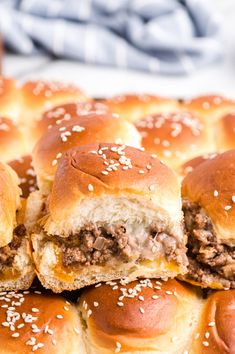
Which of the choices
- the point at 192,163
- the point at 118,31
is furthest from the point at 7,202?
the point at 118,31

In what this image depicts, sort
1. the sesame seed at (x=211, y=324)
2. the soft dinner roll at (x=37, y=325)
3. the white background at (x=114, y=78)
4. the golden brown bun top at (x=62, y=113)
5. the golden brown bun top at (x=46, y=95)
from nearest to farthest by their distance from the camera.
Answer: the soft dinner roll at (x=37, y=325) < the sesame seed at (x=211, y=324) < the golden brown bun top at (x=62, y=113) < the golden brown bun top at (x=46, y=95) < the white background at (x=114, y=78)

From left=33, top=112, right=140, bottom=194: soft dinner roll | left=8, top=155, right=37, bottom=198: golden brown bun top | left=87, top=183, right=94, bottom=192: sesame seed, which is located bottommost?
left=8, top=155, right=37, bottom=198: golden brown bun top

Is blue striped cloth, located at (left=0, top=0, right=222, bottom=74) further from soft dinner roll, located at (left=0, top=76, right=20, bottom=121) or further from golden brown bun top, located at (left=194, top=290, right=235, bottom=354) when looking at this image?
golden brown bun top, located at (left=194, top=290, right=235, bottom=354)

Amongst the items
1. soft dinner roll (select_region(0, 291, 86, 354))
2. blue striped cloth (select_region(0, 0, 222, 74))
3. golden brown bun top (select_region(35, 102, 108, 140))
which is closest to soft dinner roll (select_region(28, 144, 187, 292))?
soft dinner roll (select_region(0, 291, 86, 354))

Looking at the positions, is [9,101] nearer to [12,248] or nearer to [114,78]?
[12,248]

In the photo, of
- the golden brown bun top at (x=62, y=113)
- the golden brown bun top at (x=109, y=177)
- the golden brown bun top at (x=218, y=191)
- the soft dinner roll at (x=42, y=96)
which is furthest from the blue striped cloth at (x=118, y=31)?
the golden brown bun top at (x=109, y=177)

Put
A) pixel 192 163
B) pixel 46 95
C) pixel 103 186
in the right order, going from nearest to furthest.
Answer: pixel 103 186, pixel 192 163, pixel 46 95

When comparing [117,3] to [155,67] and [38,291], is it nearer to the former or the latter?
[155,67]

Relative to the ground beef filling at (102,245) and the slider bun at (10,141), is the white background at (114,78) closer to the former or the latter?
the slider bun at (10,141)
